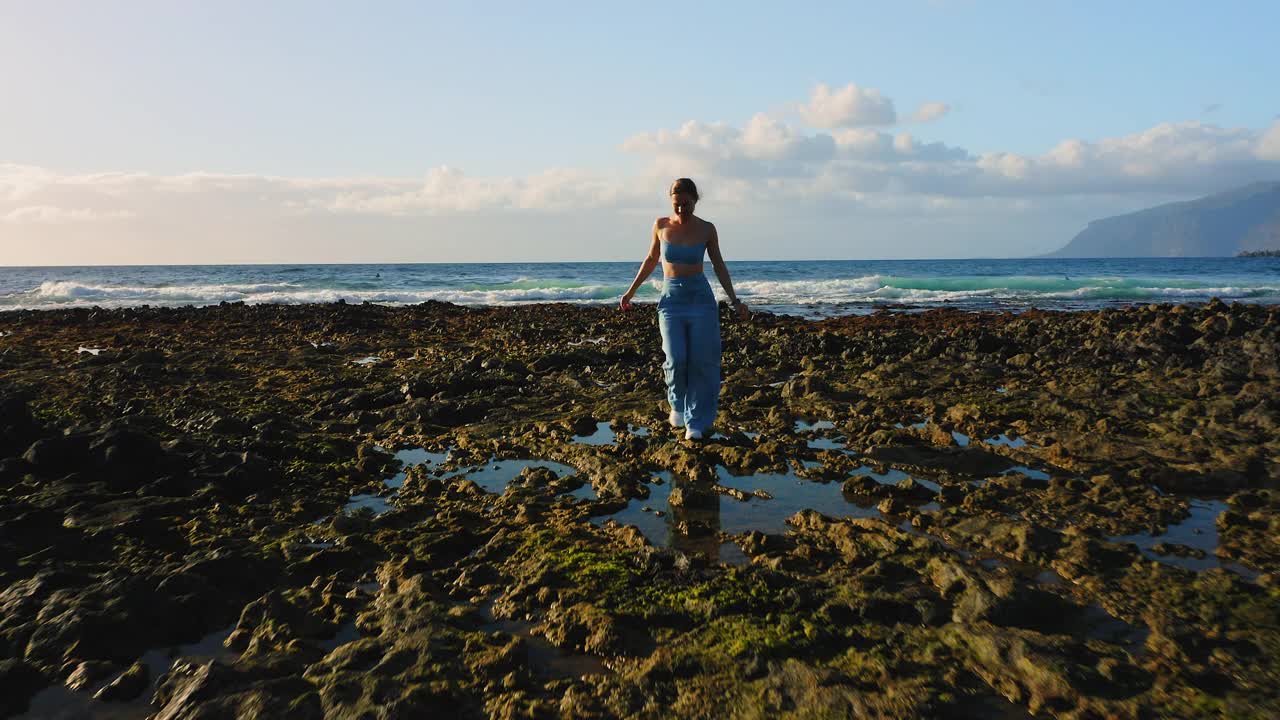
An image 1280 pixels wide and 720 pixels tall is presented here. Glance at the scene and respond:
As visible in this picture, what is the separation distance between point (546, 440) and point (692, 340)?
1732 mm

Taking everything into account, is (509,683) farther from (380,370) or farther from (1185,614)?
(380,370)

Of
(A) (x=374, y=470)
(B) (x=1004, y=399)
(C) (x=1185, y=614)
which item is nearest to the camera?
(C) (x=1185, y=614)

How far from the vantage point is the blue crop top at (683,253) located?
6020 mm

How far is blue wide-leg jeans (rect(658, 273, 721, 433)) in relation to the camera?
6.09m

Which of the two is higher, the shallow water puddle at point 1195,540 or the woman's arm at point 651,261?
the woman's arm at point 651,261

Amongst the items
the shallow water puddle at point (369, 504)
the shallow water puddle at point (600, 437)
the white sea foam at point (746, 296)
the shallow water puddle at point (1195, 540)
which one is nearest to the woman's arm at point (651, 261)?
the shallow water puddle at point (600, 437)

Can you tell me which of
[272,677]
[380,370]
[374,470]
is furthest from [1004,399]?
[380,370]

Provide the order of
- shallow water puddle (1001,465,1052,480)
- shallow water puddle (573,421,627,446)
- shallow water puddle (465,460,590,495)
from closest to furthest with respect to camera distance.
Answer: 1. shallow water puddle (1001,465,1052,480)
2. shallow water puddle (465,460,590,495)
3. shallow water puddle (573,421,627,446)

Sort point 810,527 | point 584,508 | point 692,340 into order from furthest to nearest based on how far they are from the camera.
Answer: point 692,340 → point 584,508 → point 810,527

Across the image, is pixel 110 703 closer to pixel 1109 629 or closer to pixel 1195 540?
pixel 1109 629

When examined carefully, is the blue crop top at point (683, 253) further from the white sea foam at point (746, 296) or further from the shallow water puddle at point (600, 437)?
the white sea foam at point (746, 296)

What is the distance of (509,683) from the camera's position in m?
2.69

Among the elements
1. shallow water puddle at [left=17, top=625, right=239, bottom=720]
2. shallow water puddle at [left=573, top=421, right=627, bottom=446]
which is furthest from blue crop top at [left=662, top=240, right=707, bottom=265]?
shallow water puddle at [left=17, top=625, right=239, bottom=720]

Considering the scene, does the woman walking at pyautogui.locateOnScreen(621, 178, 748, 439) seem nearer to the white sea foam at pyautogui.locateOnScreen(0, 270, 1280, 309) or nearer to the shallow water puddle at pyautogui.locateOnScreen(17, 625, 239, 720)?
the shallow water puddle at pyautogui.locateOnScreen(17, 625, 239, 720)
